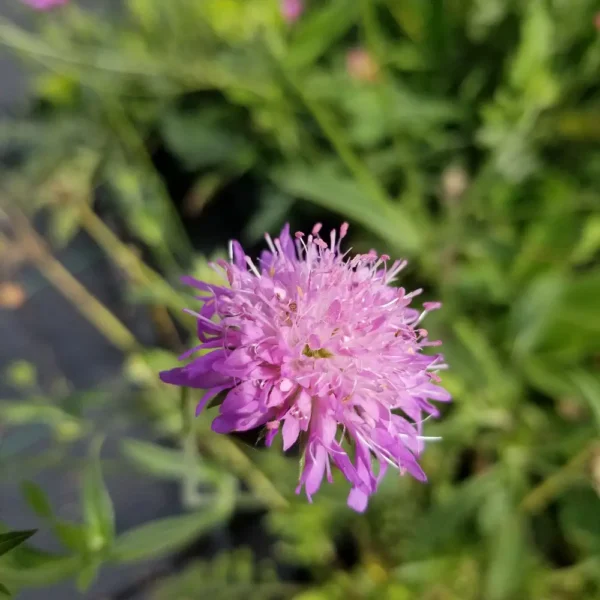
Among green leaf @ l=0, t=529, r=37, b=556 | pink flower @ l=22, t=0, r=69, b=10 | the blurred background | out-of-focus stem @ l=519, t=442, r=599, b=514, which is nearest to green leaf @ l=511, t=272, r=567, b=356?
the blurred background

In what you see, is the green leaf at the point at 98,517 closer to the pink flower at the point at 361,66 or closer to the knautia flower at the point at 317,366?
the knautia flower at the point at 317,366

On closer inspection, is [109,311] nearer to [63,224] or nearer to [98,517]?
[63,224]

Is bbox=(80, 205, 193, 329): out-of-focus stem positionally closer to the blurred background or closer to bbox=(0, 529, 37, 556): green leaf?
the blurred background

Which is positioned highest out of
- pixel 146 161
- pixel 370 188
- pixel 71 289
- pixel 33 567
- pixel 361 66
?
pixel 361 66

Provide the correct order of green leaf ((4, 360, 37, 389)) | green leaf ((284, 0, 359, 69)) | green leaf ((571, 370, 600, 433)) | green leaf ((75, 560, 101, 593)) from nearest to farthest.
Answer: green leaf ((75, 560, 101, 593))
green leaf ((571, 370, 600, 433))
green leaf ((284, 0, 359, 69))
green leaf ((4, 360, 37, 389))

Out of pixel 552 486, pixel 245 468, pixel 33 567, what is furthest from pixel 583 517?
pixel 33 567

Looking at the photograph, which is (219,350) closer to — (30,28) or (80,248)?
(80,248)

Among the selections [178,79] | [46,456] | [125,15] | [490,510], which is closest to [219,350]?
[46,456]
